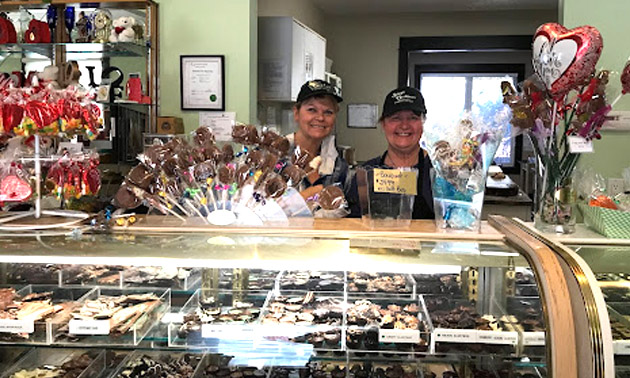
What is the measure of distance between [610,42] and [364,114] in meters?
4.14

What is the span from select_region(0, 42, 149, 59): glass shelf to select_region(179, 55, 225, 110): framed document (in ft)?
1.02

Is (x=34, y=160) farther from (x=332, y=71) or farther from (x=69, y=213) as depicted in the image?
(x=332, y=71)

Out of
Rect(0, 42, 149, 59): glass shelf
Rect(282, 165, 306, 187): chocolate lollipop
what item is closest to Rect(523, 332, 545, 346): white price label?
Rect(282, 165, 306, 187): chocolate lollipop

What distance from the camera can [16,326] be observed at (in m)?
1.61

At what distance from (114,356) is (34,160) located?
642mm

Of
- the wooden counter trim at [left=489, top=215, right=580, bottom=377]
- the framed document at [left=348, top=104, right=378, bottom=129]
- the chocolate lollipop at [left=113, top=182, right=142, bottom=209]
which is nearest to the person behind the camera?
the wooden counter trim at [left=489, top=215, right=580, bottom=377]

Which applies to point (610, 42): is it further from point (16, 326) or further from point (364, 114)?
point (364, 114)

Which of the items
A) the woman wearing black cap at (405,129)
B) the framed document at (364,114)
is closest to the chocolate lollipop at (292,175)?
the woman wearing black cap at (405,129)

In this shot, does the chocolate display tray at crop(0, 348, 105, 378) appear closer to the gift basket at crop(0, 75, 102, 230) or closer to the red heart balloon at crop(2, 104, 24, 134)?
the gift basket at crop(0, 75, 102, 230)

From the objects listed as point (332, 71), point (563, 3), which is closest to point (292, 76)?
point (563, 3)

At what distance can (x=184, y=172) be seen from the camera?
1.73 m

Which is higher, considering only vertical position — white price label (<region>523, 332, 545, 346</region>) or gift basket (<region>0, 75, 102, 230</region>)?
gift basket (<region>0, 75, 102, 230</region>)

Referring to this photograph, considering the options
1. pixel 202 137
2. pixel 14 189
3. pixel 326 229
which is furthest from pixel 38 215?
pixel 326 229

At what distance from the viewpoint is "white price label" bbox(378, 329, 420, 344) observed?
162 centimetres
